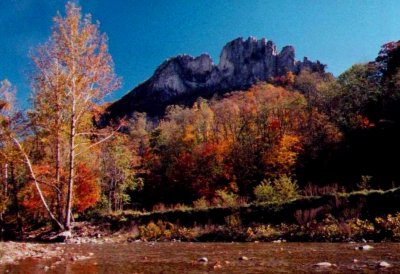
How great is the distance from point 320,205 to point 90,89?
40.3 ft

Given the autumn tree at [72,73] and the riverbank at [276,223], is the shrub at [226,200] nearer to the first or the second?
the riverbank at [276,223]

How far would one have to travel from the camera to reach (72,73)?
19.1 meters

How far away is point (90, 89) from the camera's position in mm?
19406

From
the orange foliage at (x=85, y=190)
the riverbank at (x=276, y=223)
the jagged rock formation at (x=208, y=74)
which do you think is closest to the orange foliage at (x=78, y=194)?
the orange foliage at (x=85, y=190)

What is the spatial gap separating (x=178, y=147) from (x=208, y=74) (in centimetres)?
10133

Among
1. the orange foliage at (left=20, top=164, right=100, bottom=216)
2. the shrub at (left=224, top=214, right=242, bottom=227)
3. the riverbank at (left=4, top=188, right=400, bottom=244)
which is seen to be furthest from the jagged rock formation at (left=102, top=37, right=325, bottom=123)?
the shrub at (left=224, top=214, right=242, bottom=227)

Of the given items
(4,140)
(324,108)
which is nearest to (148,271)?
(4,140)

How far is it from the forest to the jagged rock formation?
223 feet

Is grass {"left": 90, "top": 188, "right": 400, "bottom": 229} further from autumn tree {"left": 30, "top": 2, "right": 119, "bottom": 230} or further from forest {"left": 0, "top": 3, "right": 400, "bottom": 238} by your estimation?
autumn tree {"left": 30, "top": 2, "right": 119, "bottom": 230}

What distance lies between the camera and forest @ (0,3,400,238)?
19344mm

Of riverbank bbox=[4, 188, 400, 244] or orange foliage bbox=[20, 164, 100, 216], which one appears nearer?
riverbank bbox=[4, 188, 400, 244]

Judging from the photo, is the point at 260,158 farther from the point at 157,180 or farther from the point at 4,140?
the point at 4,140

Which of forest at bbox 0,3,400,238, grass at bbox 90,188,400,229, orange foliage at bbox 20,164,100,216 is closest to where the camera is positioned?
grass at bbox 90,188,400,229

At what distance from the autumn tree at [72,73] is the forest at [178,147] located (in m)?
0.05
